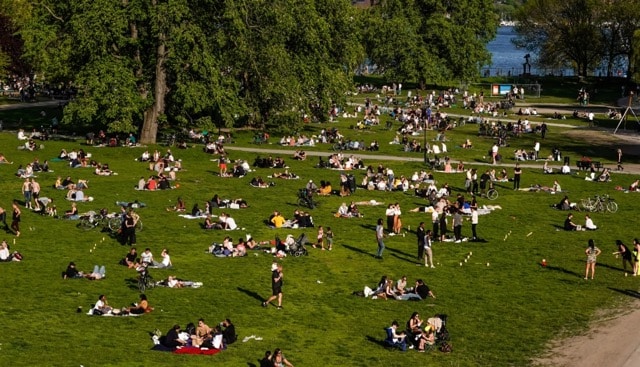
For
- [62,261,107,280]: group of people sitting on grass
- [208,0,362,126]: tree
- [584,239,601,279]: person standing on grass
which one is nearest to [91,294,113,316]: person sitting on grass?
[62,261,107,280]: group of people sitting on grass

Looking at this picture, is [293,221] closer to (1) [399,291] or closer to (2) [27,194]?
(1) [399,291]

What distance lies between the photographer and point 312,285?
36.0m

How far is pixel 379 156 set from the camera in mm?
67688

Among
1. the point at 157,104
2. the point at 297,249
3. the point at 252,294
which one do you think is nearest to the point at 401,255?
the point at 297,249

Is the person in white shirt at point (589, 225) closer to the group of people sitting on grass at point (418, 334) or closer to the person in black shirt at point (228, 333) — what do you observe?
the group of people sitting on grass at point (418, 334)

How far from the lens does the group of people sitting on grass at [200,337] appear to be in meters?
28.4

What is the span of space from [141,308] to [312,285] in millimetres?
7123

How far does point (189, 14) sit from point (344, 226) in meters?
27.0

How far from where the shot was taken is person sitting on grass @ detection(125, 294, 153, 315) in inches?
1242

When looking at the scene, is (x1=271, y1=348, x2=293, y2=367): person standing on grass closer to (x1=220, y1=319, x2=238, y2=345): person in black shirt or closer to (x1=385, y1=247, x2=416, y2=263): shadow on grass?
(x1=220, y1=319, x2=238, y2=345): person in black shirt

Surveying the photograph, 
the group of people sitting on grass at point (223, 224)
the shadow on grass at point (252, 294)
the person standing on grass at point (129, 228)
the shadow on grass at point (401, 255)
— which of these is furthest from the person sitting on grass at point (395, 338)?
the group of people sitting on grass at point (223, 224)

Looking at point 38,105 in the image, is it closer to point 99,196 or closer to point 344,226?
point 99,196

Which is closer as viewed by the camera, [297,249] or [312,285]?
[312,285]

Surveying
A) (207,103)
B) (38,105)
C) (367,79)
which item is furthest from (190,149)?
(367,79)
